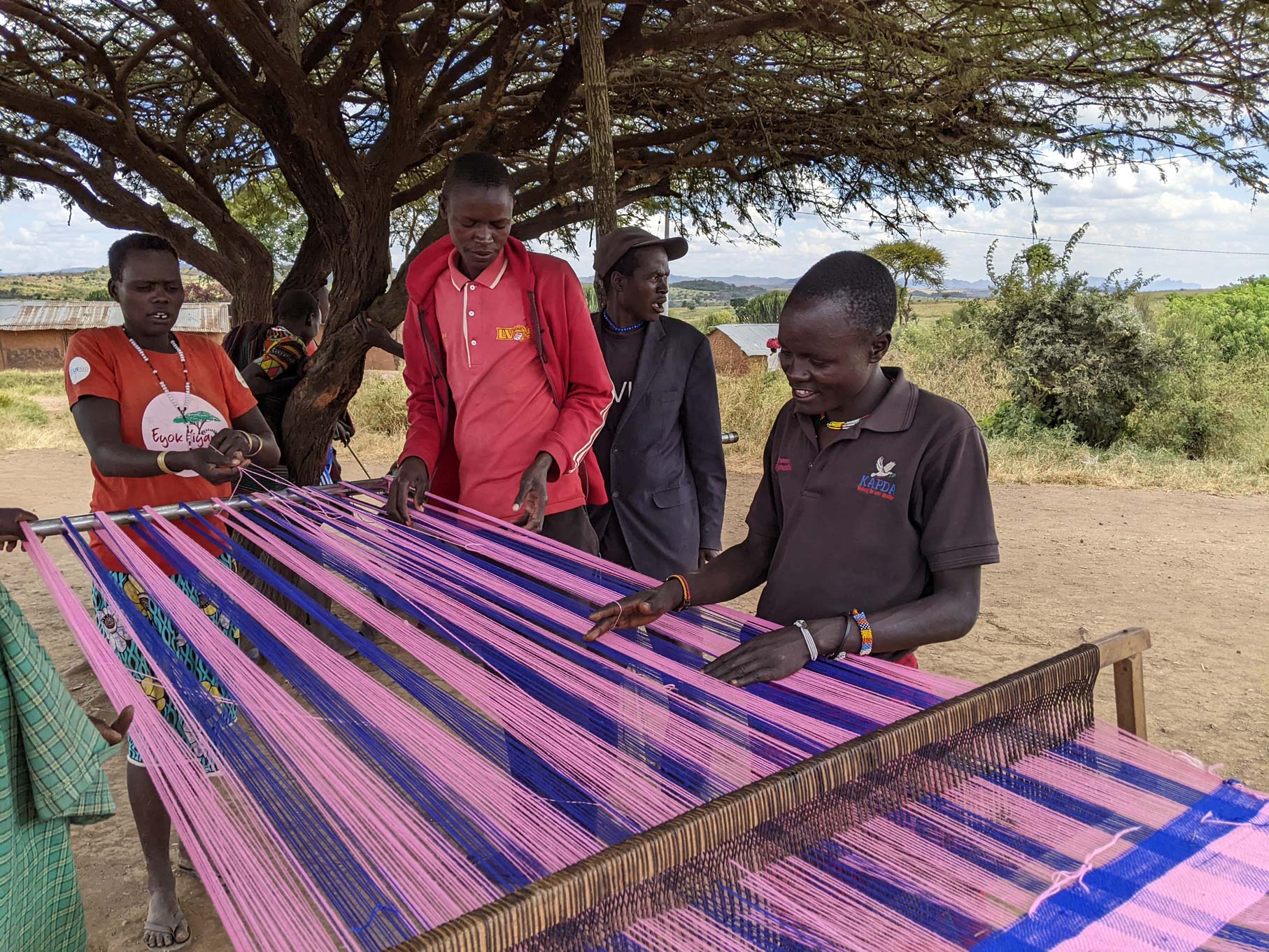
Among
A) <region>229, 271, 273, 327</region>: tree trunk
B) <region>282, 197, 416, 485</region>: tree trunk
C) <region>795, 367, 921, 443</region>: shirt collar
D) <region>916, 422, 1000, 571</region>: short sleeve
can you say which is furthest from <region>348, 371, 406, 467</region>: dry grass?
<region>916, 422, 1000, 571</region>: short sleeve

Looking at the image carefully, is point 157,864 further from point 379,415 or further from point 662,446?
point 379,415

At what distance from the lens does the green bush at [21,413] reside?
12767 mm

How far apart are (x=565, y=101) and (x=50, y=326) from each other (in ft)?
91.9

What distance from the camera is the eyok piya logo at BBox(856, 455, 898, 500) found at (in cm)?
133

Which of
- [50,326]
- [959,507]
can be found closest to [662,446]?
[959,507]

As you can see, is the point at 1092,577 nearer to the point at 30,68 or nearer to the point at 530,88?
the point at 530,88

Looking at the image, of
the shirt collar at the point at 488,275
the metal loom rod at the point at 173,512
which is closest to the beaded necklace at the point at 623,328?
the shirt collar at the point at 488,275

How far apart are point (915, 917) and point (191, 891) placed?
213 centimetres

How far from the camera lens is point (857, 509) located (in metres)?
1.37

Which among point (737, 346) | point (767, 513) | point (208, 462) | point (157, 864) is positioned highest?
point (737, 346)

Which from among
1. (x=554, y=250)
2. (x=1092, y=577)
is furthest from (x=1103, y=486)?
(x=554, y=250)

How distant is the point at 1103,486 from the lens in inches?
301

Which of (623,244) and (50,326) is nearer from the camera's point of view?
(623,244)

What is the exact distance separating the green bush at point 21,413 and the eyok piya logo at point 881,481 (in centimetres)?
1410
